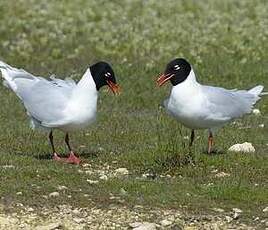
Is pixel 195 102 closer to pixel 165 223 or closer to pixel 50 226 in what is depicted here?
pixel 165 223

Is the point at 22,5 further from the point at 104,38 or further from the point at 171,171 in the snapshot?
the point at 171,171

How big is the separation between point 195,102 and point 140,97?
6.00 meters

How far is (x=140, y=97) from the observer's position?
20.1 m

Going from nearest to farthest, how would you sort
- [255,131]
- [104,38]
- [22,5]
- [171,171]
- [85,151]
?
[171,171] → [85,151] → [255,131] → [104,38] → [22,5]

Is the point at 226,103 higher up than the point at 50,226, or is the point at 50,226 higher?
the point at 226,103

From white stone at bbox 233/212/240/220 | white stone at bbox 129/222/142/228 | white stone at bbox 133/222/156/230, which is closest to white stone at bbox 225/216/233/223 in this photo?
white stone at bbox 233/212/240/220

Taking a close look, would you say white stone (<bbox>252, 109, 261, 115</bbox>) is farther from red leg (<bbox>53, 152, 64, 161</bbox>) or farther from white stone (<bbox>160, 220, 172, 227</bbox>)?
white stone (<bbox>160, 220, 172, 227</bbox>)

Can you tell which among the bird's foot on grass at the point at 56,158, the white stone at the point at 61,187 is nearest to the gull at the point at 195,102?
the bird's foot on grass at the point at 56,158

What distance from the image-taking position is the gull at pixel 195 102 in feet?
46.2

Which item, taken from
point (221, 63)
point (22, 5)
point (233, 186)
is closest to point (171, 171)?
point (233, 186)

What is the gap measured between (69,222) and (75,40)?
14.2 meters

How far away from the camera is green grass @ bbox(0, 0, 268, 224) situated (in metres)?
12.5

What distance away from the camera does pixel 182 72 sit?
A: 14391 millimetres

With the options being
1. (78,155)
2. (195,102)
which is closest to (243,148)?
(195,102)
